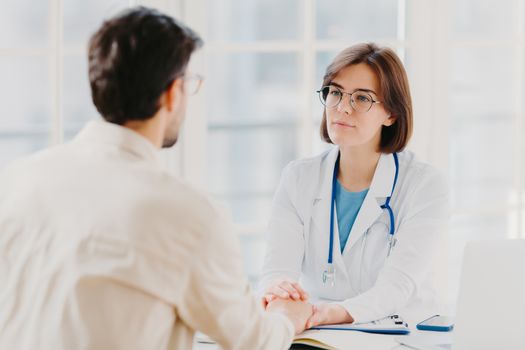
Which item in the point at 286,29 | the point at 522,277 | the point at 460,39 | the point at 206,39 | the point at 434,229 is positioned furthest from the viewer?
the point at 286,29

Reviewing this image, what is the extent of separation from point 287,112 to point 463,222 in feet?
11.8

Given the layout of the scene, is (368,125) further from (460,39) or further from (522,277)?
(460,39)

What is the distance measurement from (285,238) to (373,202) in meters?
0.28

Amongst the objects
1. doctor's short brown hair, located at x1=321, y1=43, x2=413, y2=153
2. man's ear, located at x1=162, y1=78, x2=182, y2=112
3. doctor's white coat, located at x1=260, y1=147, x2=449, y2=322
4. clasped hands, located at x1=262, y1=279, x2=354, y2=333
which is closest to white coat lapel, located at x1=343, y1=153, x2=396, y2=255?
doctor's white coat, located at x1=260, y1=147, x2=449, y2=322

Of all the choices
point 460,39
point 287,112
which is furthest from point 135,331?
point 287,112

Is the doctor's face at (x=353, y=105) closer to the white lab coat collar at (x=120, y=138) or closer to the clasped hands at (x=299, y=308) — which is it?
the clasped hands at (x=299, y=308)

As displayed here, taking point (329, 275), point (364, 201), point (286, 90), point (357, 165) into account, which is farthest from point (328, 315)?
point (286, 90)

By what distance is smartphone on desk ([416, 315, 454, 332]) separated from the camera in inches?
78.9

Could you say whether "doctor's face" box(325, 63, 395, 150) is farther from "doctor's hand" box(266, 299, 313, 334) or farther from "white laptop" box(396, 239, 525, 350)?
"white laptop" box(396, 239, 525, 350)

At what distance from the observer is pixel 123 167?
1448mm

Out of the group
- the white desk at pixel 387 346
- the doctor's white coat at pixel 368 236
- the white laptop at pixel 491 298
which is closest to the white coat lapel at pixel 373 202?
the doctor's white coat at pixel 368 236

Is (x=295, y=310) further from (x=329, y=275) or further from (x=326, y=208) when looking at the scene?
(x=326, y=208)

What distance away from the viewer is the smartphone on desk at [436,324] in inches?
78.9

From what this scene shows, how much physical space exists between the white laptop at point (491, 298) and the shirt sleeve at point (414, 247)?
505 mm
